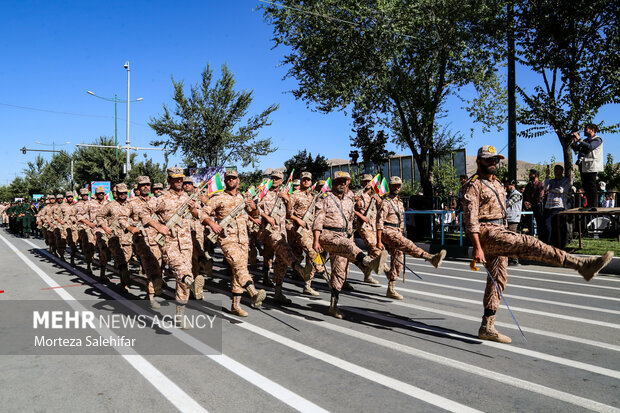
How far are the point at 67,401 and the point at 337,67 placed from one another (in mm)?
15827

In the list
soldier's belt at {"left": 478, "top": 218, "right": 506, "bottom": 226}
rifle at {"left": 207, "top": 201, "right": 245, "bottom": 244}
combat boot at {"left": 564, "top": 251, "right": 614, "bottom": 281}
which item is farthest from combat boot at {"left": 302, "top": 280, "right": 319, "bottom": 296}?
combat boot at {"left": 564, "top": 251, "right": 614, "bottom": 281}

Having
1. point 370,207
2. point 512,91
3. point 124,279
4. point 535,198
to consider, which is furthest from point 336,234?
point 512,91

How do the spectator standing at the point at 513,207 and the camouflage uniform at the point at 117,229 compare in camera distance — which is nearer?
the camouflage uniform at the point at 117,229

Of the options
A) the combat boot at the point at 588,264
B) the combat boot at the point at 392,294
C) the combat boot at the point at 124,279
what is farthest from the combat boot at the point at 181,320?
the combat boot at the point at 588,264

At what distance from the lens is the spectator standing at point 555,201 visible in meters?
11.9

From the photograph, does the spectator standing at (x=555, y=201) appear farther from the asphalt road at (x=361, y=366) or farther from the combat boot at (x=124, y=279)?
the combat boot at (x=124, y=279)

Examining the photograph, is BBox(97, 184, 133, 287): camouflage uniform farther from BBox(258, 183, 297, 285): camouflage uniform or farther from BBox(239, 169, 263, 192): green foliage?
BBox(239, 169, 263, 192): green foliage

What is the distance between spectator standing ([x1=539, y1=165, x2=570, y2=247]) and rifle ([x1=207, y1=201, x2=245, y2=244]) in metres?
8.58

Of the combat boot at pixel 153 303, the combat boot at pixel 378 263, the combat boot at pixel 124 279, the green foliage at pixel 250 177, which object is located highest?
the green foliage at pixel 250 177

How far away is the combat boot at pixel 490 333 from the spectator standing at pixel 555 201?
7587 mm

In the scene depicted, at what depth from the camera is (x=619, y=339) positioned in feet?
17.4

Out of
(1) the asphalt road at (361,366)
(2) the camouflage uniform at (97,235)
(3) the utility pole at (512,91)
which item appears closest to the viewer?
(1) the asphalt road at (361,366)

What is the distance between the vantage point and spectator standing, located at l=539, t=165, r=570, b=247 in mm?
11875

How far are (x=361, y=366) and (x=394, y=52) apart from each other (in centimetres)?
1429
